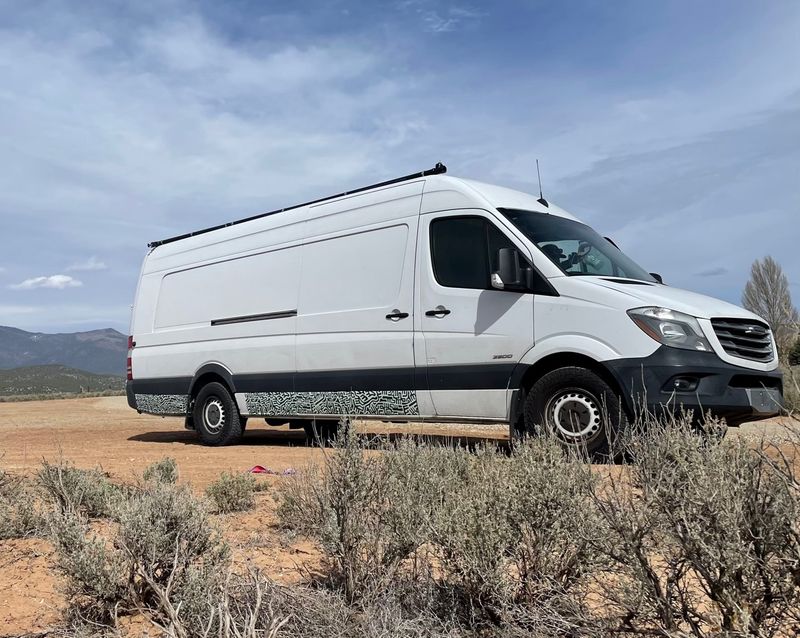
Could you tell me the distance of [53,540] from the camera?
2.87 meters

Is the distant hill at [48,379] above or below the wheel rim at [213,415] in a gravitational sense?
below

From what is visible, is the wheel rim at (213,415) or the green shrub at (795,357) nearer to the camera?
the green shrub at (795,357)

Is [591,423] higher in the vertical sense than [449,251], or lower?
lower

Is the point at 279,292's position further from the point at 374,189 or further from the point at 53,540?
the point at 53,540

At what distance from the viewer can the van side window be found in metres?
6.64

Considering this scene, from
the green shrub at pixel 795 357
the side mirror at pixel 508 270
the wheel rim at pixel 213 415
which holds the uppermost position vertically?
the side mirror at pixel 508 270

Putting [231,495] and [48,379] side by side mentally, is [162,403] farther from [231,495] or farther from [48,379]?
[48,379]

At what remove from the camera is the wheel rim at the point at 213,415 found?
9.53m

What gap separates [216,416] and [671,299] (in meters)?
6.21

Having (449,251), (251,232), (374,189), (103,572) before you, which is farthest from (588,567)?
(251,232)

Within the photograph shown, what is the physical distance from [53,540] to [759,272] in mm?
54407

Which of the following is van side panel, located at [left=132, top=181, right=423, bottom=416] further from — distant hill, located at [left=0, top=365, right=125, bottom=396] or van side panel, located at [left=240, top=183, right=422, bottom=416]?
distant hill, located at [left=0, top=365, right=125, bottom=396]

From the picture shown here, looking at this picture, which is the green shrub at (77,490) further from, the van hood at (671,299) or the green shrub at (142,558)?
the van hood at (671,299)

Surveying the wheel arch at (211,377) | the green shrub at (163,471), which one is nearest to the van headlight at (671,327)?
the green shrub at (163,471)
